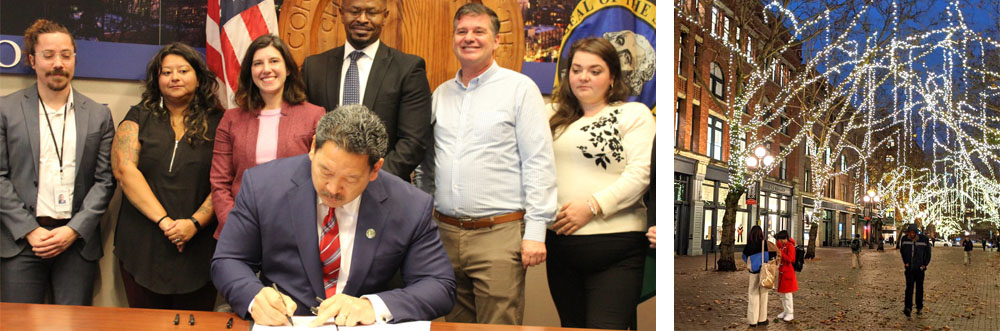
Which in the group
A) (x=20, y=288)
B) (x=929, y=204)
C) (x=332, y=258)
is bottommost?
(x=20, y=288)

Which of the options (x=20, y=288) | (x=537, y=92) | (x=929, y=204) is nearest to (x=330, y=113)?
(x=537, y=92)

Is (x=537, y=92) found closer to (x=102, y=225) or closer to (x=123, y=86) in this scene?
(x=123, y=86)

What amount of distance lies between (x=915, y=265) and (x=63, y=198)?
4169 mm

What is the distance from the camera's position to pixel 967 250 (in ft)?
11.7

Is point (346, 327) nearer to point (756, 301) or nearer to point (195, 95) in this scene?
point (195, 95)

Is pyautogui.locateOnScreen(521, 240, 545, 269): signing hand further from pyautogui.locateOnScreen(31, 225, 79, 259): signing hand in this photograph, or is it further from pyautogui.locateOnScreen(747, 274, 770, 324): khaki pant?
pyautogui.locateOnScreen(31, 225, 79, 259): signing hand

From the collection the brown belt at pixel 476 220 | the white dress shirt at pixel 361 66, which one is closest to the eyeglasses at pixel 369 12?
the white dress shirt at pixel 361 66

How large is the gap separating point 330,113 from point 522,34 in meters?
0.94

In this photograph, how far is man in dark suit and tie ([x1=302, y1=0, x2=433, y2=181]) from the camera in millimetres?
3148

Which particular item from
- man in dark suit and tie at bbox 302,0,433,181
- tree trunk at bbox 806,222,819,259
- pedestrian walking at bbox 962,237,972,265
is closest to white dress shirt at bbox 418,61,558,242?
man in dark suit and tie at bbox 302,0,433,181

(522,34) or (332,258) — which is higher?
(522,34)

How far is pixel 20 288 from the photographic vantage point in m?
3.32

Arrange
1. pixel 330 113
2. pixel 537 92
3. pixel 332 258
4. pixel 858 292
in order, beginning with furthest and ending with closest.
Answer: pixel 858 292 < pixel 537 92 < pixel 330 113 < pixel 332 258

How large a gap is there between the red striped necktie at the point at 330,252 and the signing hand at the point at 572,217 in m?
0.99
